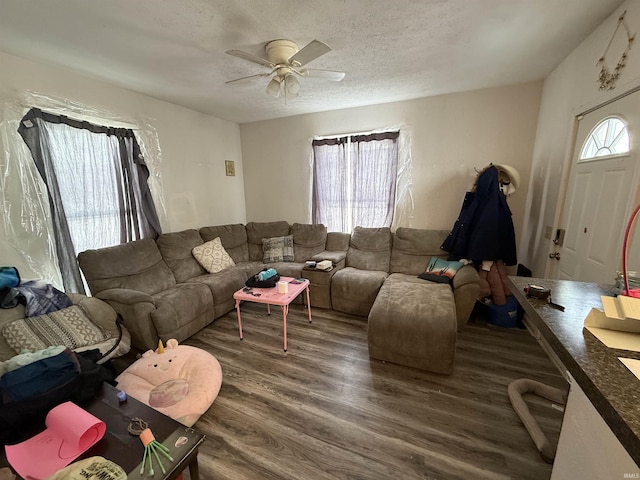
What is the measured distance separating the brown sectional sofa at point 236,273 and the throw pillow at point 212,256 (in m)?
0.07

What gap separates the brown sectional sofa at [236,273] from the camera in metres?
2.12

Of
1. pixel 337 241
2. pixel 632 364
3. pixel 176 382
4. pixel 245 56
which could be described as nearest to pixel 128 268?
pixel 176 382

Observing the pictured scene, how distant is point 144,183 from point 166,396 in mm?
2224

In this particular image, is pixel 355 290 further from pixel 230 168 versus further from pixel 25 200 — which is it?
pixel 25 200

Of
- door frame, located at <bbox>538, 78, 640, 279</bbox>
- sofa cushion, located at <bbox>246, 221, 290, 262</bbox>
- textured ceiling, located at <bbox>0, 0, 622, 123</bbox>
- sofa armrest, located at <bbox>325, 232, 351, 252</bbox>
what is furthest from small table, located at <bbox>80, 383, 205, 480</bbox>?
door frame, located at <bbox>538, 78, 640, 279</bbox>

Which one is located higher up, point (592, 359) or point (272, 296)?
point (592, 359)

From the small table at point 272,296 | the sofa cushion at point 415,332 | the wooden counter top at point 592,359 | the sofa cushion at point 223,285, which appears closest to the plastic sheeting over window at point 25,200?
the sofa cushion at point 223,285

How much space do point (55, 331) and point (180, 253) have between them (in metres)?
1.31

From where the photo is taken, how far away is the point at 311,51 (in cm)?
149

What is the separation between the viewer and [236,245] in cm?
357

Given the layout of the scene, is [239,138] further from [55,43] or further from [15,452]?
[15,452]

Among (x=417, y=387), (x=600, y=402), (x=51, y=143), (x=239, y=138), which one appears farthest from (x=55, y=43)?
(x=417, y=387)

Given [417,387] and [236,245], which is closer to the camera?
[417,387]

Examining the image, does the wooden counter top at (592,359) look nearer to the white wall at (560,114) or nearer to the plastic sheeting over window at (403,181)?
the white wall at (560,114)
